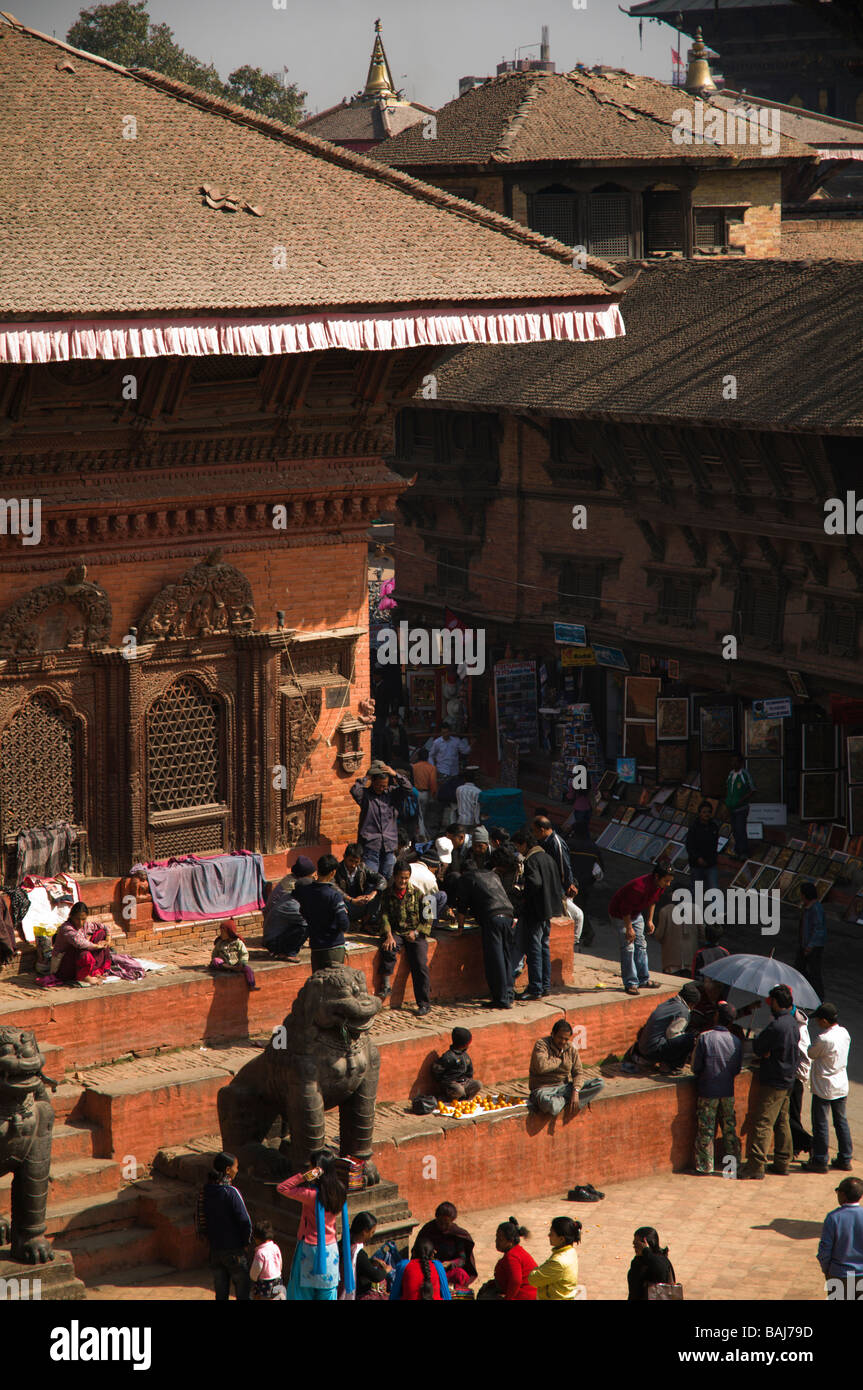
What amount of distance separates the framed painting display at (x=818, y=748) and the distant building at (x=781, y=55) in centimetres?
3975

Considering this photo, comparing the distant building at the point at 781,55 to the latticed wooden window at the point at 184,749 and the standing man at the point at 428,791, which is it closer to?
the standing man at the point at 428,791

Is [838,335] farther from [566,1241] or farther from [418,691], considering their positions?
[566,1241]

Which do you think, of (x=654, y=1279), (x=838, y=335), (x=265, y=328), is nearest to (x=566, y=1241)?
(x=654, y=1279)

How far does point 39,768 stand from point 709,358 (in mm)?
14680

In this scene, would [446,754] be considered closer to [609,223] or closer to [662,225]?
[609,223]

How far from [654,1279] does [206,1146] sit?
4.77m

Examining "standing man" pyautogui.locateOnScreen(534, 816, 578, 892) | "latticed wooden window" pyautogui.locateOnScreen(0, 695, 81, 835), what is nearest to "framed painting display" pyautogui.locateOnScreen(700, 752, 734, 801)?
"standing man" pyautogui.locateOnScreen(534, 816, 578, 892)

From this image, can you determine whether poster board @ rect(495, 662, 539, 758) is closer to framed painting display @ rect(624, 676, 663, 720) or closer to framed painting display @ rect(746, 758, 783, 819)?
framed painting display @ rect(624, 676, 663, 720)

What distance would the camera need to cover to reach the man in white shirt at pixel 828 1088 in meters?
17.7

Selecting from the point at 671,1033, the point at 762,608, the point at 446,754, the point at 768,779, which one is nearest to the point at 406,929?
the point at 671,1033

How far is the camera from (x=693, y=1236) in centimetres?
1648

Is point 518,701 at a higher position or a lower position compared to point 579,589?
lower

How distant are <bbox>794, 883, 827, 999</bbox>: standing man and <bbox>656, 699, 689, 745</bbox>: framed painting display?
740 cm

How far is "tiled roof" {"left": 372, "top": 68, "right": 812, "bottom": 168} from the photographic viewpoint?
3556cm
